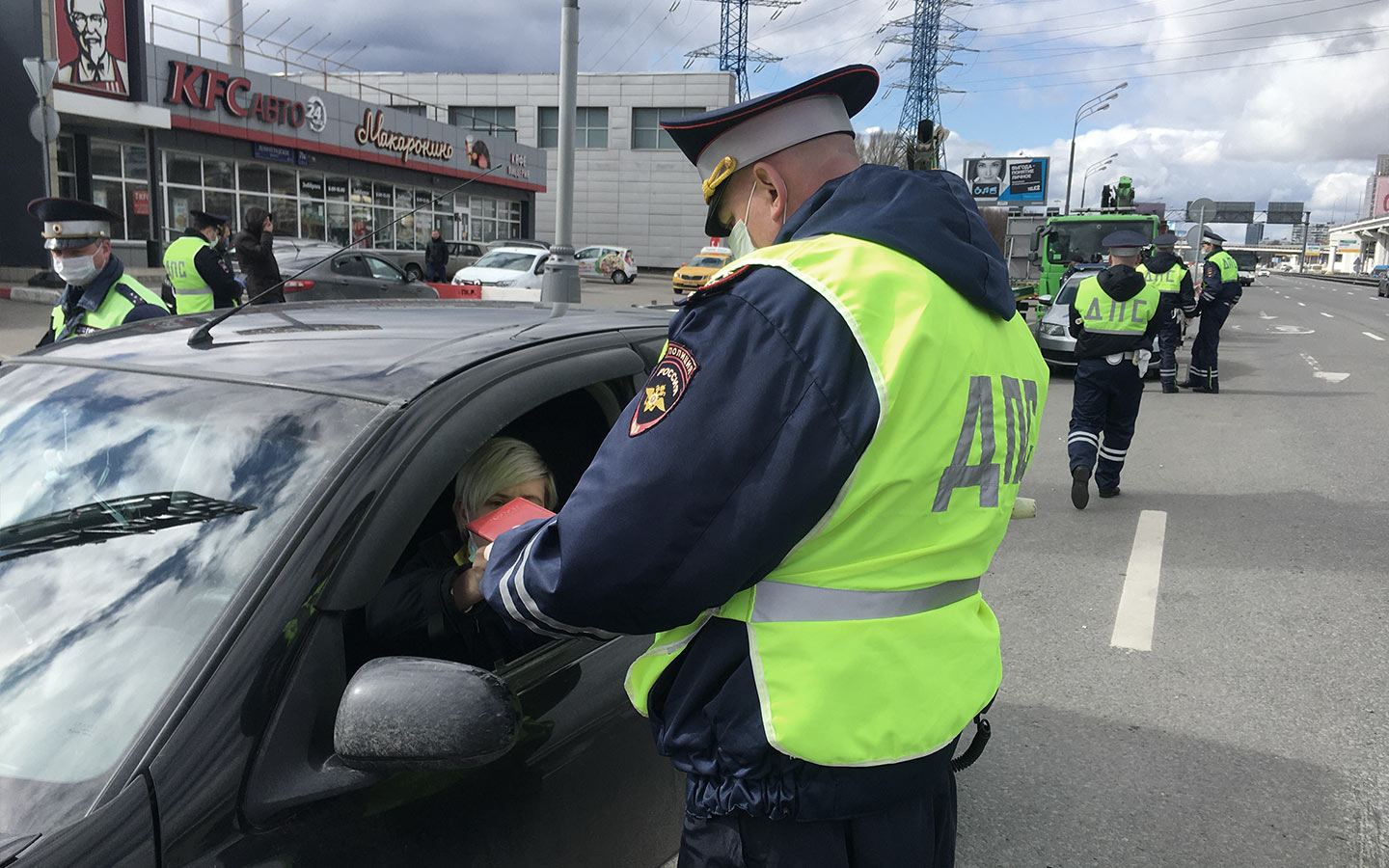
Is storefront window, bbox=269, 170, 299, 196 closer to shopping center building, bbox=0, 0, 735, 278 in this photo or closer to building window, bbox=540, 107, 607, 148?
shopping center building, bbox=0, 0, 735, 278

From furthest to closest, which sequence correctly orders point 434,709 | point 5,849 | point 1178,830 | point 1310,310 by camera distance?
point 1310,310 < point 1178,830 < point 434,709 < point 5,849

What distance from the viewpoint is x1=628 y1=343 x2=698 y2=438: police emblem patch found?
4.24 ft

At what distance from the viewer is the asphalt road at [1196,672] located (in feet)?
10.1

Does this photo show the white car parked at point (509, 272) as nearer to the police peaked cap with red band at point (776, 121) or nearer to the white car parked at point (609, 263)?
the white car parked at point (609, 263)

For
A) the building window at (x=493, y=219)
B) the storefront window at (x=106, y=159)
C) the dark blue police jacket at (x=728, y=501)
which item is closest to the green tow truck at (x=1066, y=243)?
the dark blue police jacket at (x=728, y=501)

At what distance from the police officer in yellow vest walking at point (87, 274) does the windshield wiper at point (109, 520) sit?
3421 millimetres

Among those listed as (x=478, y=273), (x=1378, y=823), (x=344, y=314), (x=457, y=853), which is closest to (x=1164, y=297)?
(x=1378, y=823)

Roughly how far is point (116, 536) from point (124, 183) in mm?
25479

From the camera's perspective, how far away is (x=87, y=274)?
16.3ft

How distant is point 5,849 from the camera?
120cm

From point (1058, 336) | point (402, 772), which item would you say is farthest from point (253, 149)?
point (402, 772)

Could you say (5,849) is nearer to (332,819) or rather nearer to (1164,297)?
(332,819)

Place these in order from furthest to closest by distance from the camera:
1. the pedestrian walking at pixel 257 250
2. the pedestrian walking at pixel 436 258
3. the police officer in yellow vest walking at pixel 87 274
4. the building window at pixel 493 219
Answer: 1. the building window at pixel 493 219
2. the pedestrian walking at pixel 436 258
3. the pedestrian walking at pixel 257 250
4. the police officer in yellow vest walking at pixel 87 274

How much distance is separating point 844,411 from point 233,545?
101cm
